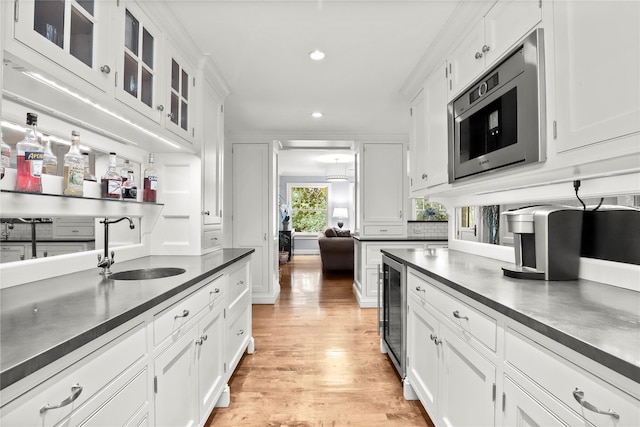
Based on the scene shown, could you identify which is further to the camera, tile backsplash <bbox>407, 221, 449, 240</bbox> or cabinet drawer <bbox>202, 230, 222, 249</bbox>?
tile backsplash <bbox>407, 221, 449, 240</bbox>

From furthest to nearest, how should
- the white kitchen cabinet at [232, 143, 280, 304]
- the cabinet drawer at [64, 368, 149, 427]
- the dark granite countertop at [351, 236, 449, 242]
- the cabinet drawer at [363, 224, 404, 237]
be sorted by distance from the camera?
the cabinet drawer at [363, 224, 404, 237] → the white kitchen cabinet at [232, 143, 280, 304] → the dark granite countertop at [351, 236, 449, 242] → the cabinet drawer at [64, 368, 149, 427]

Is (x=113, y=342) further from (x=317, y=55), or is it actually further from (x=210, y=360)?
(x=317, y=55)

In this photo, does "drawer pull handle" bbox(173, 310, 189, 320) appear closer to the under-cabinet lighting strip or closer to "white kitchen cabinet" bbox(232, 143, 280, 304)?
the under-cabinet lighting strip

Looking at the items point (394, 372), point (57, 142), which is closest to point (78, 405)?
point (57, 142)

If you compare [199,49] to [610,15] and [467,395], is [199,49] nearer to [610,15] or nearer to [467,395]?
[610,15]

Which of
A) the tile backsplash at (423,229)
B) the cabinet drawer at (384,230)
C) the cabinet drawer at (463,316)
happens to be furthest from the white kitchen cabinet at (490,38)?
the tile backsplash at (423,229)

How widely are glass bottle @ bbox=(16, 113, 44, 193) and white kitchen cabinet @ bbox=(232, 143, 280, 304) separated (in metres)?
3.22

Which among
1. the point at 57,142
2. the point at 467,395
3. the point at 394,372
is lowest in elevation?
the point at 394,372

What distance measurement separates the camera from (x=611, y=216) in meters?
1.30

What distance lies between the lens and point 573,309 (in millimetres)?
946

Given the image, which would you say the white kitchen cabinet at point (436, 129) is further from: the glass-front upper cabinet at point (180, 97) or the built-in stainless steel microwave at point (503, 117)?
the glass-front upper cabinet at point (180, 97)

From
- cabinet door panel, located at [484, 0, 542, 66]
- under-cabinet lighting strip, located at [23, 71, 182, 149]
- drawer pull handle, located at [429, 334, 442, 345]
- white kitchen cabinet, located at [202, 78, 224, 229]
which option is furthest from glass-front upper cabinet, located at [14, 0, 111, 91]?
drawer pull handle, located at [429, 334, 442, 345]

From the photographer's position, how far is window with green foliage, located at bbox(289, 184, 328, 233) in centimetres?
1052

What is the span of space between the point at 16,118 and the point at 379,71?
2317 mm
